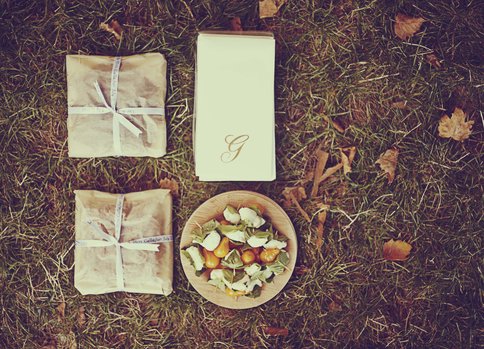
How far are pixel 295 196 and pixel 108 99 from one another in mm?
951

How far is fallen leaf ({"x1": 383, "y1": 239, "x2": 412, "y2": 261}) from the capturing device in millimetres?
2373

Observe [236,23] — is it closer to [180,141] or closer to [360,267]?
[180,141]

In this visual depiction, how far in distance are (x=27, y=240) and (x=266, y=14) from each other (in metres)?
1.55

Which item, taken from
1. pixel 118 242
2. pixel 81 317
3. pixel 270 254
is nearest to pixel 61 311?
pixel 81 317

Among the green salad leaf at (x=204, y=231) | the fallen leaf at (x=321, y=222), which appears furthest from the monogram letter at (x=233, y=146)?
the fallen leaf at (x=321, y=222)

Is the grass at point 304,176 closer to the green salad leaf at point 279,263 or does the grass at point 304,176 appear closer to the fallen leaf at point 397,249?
the fallen leaf at point 397,249

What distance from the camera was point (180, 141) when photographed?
2334mm

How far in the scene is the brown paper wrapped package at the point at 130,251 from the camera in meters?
2.25

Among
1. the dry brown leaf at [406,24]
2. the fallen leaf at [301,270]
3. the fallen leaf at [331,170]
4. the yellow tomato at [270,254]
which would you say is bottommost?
the fallen leaf at [301,270]

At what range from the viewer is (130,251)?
2.24 m

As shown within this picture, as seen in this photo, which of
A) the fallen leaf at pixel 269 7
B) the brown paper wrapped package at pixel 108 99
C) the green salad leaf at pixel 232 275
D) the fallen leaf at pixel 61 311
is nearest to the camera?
the green salad leaf at pixel 232 275

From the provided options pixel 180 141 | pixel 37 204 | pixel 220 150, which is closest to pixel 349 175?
pixel 220 150

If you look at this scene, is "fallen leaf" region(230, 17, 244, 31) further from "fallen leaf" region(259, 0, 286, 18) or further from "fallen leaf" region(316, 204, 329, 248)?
"fallen leaf" region(316, 204, 329, 248)

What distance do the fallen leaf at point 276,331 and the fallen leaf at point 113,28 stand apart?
1.54 meters
